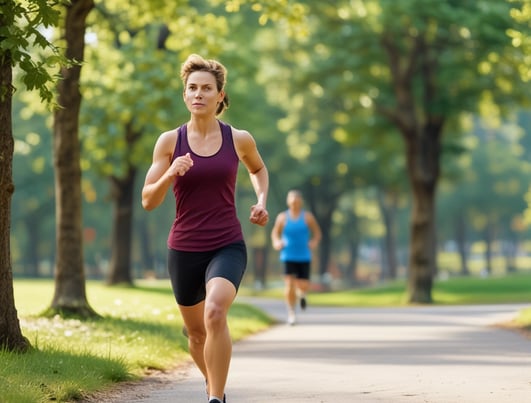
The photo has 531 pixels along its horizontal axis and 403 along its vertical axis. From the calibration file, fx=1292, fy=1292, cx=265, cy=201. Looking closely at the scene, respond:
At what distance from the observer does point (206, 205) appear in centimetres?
764

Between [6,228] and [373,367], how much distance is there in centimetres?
348

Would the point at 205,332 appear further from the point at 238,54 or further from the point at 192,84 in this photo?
the point at 238,54

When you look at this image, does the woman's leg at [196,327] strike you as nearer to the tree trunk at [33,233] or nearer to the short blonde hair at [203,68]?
the short blonde hair at [203,68]

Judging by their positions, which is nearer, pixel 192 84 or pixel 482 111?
pixel 192 84

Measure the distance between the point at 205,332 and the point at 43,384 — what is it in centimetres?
139

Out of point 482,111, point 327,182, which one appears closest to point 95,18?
point 482,111

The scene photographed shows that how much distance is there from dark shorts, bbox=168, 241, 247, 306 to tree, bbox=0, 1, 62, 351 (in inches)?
104

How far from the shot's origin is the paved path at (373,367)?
922 centimetres

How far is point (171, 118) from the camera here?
29.8m

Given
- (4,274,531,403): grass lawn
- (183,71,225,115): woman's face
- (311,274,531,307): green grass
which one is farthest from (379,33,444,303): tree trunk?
(183,71,225,115): woman's face

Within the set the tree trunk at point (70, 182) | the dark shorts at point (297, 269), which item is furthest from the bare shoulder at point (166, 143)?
the dark shorts at point (297, 269)

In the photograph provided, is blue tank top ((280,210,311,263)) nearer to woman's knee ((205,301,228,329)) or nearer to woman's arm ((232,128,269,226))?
woman's arm ((232,128,269,226))

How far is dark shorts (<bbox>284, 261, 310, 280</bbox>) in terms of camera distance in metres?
19.9

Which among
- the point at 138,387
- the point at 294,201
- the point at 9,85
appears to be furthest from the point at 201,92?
the point at 294,201
